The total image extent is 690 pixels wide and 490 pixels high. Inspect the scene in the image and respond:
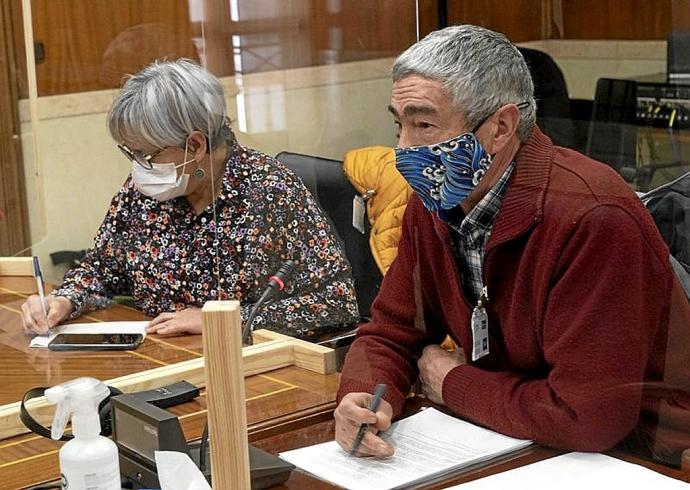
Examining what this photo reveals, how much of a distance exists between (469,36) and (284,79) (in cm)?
50

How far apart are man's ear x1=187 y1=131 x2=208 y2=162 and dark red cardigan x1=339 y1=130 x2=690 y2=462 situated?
59 centimetres

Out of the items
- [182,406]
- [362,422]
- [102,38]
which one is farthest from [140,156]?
[362,422]

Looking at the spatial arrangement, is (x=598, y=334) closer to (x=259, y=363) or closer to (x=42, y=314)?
(x=259, y=363)

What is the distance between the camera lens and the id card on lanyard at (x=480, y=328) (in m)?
1.60

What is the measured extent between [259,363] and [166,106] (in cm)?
61

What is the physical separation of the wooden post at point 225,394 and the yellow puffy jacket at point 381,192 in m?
0.68

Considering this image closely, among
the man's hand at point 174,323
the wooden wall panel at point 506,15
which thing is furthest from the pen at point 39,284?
the wooden wall panel at point 506,15

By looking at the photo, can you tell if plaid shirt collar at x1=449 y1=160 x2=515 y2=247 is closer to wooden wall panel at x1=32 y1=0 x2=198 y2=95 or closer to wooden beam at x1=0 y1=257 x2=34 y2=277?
wooden wall panel at x1=32 y1=0 x2=198 y2=95

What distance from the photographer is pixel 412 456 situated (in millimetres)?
1451

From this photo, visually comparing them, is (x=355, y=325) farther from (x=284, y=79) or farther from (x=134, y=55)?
(x=134, y=55)

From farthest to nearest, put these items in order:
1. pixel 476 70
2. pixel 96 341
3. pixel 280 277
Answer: pixel 96 341 < pixel 280 277 < pixel 476 70

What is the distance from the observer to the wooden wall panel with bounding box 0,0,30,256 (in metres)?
2.34

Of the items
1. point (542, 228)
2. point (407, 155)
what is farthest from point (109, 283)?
point (542, 228)

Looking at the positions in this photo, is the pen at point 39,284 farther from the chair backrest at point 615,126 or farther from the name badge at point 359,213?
the chair backrest at point 615,126
